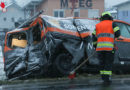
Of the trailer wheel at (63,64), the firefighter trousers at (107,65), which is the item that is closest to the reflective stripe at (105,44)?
the firefighter trousers at (107,65)

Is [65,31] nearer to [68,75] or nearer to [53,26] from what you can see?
[53,26]

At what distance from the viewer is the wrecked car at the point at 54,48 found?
295 inches

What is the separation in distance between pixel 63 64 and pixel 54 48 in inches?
21.8

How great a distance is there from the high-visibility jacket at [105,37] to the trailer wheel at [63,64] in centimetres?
128

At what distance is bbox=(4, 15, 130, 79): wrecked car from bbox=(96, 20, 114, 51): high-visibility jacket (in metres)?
1.20

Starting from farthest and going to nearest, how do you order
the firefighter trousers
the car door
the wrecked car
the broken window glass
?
1. the broken window glass
2. the car door
3. the wrecked car
4. the firefighter trousers

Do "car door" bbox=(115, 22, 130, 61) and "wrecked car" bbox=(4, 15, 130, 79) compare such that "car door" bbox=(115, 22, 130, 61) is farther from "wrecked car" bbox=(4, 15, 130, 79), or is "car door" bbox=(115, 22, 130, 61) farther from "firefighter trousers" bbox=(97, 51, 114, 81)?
"firefighter trousers" bbox=(97, 51, 114, 81)

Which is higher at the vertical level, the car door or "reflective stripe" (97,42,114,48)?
"reflective stripe" (97,42,114,48)

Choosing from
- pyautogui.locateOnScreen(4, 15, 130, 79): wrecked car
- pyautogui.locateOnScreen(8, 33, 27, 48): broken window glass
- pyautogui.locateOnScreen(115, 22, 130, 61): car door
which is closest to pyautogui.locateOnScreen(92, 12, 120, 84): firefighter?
pyautogui.locateOnScreen(4, 15, 130, 79): wrecked car

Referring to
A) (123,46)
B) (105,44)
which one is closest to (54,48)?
(105,44)

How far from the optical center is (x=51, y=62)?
7.41 metres

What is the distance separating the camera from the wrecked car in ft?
24.6

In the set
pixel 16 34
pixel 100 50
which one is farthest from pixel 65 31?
pixel 16 34

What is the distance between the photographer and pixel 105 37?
6.55 metres
